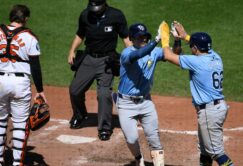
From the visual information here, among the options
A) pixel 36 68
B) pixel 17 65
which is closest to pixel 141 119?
pixel 36 68

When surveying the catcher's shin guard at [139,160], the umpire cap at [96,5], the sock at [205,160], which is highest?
the umpire cap at [96,5]

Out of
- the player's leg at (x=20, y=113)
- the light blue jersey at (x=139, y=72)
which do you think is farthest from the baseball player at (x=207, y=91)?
the player's leg at (x=20, y=113)

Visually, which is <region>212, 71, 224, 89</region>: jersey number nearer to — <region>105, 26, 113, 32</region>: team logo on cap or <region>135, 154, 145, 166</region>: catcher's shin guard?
<region>135, 154, 145, 166</region>: catcher's shin guard

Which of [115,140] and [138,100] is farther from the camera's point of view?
[115,140]

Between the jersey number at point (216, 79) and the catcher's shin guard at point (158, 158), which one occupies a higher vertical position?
the jersey number at point (216, 79)

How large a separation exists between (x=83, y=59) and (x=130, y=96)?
7.35 ft

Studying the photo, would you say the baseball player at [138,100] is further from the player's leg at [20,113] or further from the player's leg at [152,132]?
the player's leg at [20,113]

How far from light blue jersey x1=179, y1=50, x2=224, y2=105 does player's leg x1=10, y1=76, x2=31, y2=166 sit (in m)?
1.94

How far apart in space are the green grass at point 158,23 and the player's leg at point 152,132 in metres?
3.85

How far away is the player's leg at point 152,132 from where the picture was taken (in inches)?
320

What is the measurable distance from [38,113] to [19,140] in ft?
1.61

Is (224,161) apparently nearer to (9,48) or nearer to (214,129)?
(214,129)

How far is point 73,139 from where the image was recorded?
9875 millimetres

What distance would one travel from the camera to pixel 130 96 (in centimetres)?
825
